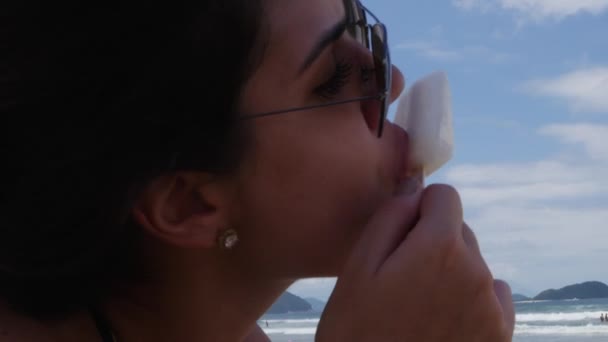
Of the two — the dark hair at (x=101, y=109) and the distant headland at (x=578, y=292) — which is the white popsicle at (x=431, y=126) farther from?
the distant headland at (x=578, y=292)

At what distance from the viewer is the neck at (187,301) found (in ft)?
6.68

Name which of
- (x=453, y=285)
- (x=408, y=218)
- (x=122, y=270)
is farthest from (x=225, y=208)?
(x=453, y=285)

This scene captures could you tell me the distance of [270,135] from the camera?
1.93 m

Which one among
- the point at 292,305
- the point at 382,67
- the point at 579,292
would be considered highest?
the point at 382,67

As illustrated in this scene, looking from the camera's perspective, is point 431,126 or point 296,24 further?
point 431,126

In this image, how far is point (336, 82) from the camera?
2018 millimetres

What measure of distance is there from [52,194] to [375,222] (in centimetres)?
78

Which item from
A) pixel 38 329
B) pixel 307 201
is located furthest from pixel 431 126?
pixel 38 329

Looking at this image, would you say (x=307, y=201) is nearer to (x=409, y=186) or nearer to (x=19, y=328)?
(x=409, y=186)

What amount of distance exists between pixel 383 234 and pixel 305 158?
279mm

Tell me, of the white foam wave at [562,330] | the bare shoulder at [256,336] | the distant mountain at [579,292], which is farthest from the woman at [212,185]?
the distant mountain at [579,292]

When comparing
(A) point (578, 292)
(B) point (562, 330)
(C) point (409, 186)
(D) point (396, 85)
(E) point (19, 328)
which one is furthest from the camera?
(A) point (578, 292)

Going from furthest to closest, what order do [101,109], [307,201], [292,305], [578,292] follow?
[292,305] → [578,292] → [307,201] → [101,109]

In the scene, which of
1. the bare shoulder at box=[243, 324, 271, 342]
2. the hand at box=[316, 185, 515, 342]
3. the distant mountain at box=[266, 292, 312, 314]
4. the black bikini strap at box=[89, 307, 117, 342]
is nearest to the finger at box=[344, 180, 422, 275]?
the hand at box=[316, 185, 515, 342]
